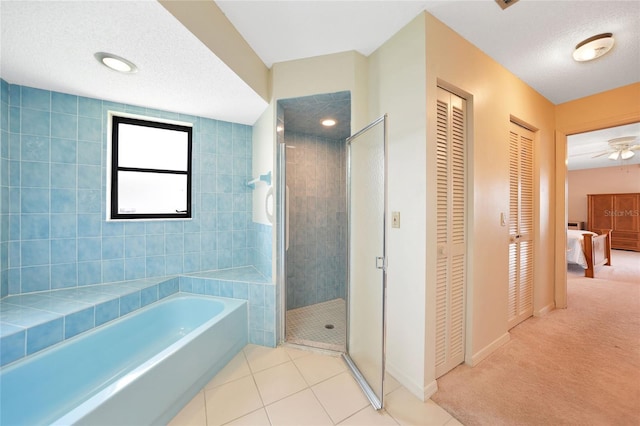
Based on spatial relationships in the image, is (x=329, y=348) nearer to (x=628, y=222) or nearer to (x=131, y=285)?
(x=131, y=285)

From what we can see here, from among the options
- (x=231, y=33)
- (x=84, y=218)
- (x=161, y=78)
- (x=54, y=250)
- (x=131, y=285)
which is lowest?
(x=131, y=285)

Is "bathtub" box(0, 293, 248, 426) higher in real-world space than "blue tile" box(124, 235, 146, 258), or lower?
lower

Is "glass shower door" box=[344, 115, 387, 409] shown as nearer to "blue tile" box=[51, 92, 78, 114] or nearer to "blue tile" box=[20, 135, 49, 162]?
"blue tile" box=[51, 92, 78, 114]

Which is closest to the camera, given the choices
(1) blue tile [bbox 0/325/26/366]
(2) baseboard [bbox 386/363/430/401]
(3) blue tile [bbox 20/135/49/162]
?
(1) blue tile [bbox 0/325/26/366]

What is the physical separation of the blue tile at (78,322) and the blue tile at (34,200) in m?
0.96

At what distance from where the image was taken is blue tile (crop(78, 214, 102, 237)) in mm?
2035

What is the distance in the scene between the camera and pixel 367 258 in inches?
72.3

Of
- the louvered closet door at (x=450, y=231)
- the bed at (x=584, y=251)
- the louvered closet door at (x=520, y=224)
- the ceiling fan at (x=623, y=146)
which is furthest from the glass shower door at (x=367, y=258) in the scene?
the ceiling fan at (x=623, y=146)

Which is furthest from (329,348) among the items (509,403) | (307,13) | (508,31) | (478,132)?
(508,31)

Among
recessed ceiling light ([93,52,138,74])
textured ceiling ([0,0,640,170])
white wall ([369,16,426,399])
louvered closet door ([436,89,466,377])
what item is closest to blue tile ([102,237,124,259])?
textured ceiling ([0,0,640,170])

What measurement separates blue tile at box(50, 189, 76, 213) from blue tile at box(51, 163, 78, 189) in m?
0.05

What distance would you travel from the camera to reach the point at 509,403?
1.49 meters

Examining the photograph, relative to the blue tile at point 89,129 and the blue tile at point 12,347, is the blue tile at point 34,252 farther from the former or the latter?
the blue tile at point 89,129

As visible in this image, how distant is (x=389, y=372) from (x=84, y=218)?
2.90 meters
